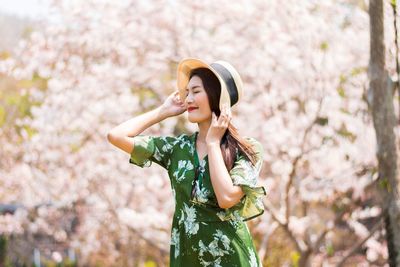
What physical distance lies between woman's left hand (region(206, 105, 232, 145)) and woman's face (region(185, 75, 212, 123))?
0.08m

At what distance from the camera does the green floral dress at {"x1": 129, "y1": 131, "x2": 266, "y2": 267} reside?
2398 millimetres

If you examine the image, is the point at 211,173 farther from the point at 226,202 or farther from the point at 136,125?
the point at 136,125

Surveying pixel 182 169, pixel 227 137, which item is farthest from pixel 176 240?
pixel 227 137

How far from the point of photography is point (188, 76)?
8.54 feet

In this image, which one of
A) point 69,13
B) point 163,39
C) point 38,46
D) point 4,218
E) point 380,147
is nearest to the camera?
point 380,147

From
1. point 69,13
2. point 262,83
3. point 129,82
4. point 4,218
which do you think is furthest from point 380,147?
point 4,218

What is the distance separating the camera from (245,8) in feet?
24.5

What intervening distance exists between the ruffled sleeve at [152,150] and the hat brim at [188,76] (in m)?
0.17

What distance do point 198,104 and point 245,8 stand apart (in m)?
5.11

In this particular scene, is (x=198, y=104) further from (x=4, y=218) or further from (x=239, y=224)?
(x=4, y=218)

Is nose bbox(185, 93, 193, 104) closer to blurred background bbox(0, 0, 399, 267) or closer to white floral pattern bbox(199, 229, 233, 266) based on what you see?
white floral pattern bbox(199, 229, 233, 266)

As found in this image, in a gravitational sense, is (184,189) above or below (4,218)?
below

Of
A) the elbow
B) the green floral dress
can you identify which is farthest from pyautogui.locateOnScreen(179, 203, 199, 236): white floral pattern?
the elbow

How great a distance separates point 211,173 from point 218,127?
0.52 ft
